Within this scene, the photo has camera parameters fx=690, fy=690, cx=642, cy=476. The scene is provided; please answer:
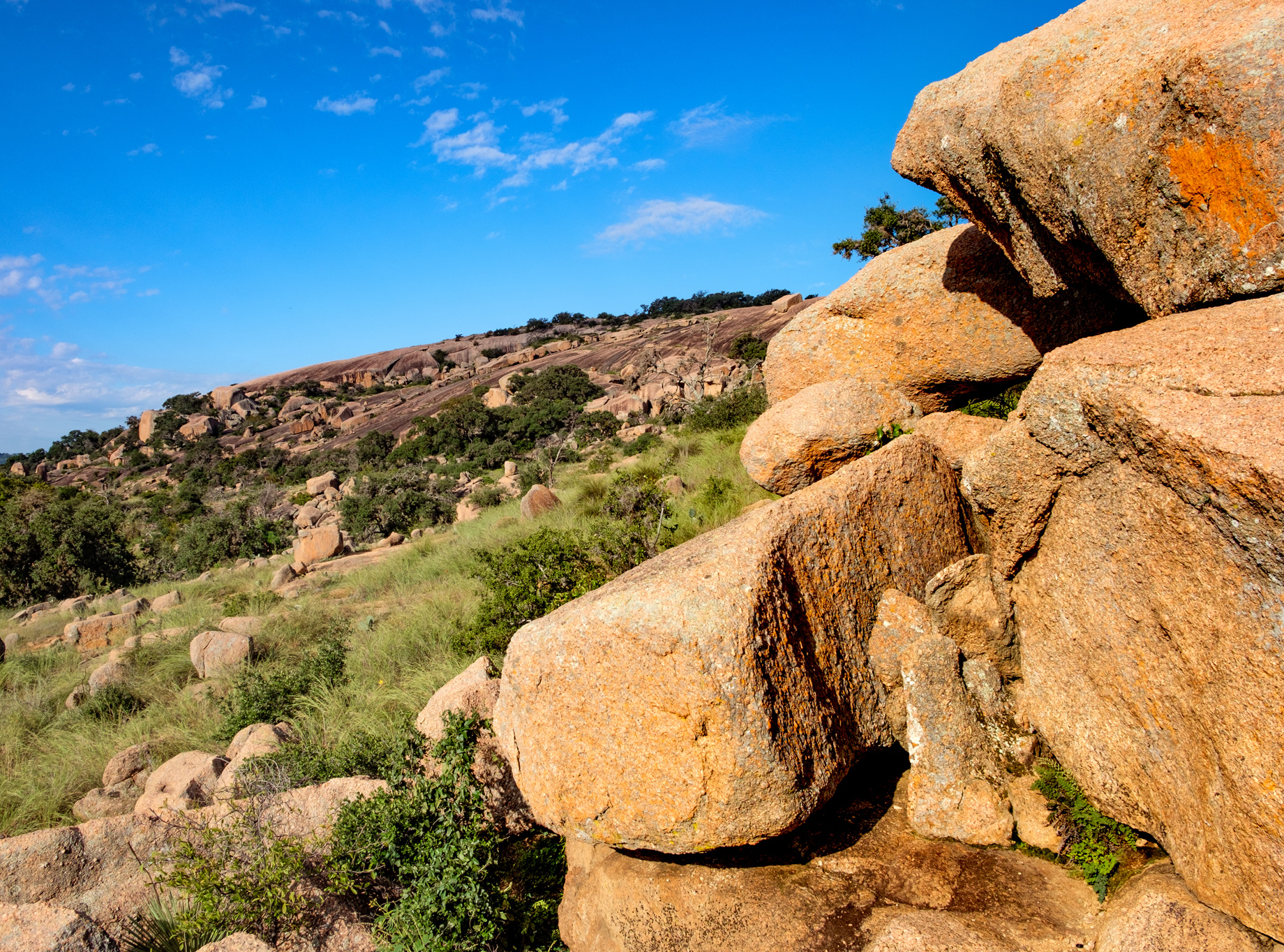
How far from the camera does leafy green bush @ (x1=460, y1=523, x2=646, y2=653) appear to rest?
5930 mm

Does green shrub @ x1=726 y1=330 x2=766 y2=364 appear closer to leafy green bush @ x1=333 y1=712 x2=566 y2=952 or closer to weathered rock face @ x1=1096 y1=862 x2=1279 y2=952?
leafy green bush @ x1=333 y1=712 x2=566 y2=952

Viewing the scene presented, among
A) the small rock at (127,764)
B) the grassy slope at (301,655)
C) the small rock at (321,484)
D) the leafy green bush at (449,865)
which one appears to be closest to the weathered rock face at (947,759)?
the leafy green bush at (449,865)

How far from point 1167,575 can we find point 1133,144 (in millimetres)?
1657

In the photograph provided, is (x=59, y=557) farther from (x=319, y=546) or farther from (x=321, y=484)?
(x=321, y=484)

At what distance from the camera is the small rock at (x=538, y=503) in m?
12.3

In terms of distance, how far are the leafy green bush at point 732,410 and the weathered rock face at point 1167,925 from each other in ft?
38.4

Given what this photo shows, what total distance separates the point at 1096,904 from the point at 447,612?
277 inches

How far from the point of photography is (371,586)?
10914 mm

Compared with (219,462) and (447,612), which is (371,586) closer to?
(447,612)

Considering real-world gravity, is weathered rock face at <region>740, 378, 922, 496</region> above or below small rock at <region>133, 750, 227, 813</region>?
above

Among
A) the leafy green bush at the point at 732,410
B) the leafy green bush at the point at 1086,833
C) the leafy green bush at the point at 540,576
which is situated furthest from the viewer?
the leafy green bush at the point at 732,410

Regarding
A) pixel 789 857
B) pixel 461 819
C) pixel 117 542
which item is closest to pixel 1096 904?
pixel 789 857

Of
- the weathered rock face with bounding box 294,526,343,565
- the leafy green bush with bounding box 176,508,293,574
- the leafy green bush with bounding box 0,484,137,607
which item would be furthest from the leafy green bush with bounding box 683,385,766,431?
the leafy green bush with bounding box 0,484,137,607

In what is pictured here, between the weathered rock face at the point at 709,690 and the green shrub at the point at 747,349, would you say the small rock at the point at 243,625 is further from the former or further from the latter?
the green shrub at the point at 747,349
